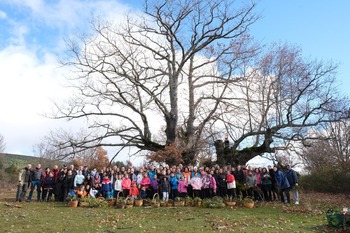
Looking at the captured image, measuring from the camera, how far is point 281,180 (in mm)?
16188

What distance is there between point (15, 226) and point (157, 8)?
16779 millimetres

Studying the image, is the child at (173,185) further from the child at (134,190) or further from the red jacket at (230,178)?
the red jacket at (230,178)

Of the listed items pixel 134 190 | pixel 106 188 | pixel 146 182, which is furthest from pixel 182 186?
pixel 106 188

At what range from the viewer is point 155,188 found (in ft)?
53.4

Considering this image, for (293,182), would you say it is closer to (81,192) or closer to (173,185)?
(173,185)

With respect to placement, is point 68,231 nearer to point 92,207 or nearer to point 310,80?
point 92,207

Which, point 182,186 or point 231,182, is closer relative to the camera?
point 182,186

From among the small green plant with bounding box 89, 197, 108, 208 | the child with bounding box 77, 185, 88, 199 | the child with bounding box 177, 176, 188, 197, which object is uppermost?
the child with bounding box 177, 176, 188, 197

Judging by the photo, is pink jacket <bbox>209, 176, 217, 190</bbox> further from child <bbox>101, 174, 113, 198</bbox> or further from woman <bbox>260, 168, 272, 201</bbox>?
child <bbox>101, 174, 113, 198</bbox>

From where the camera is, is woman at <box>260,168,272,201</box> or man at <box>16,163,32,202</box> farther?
woman at <box>260,168,272,201</box>

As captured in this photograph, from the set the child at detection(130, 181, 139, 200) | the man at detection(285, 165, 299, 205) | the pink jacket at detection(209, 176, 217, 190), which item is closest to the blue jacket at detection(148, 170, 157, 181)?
the child at detection(130, 181, 139, 200)

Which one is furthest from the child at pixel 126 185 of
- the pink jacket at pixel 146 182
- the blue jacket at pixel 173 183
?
the blue jacket at pixel 173 183

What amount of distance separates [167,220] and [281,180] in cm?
746

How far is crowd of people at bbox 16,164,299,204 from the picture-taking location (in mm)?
16141
